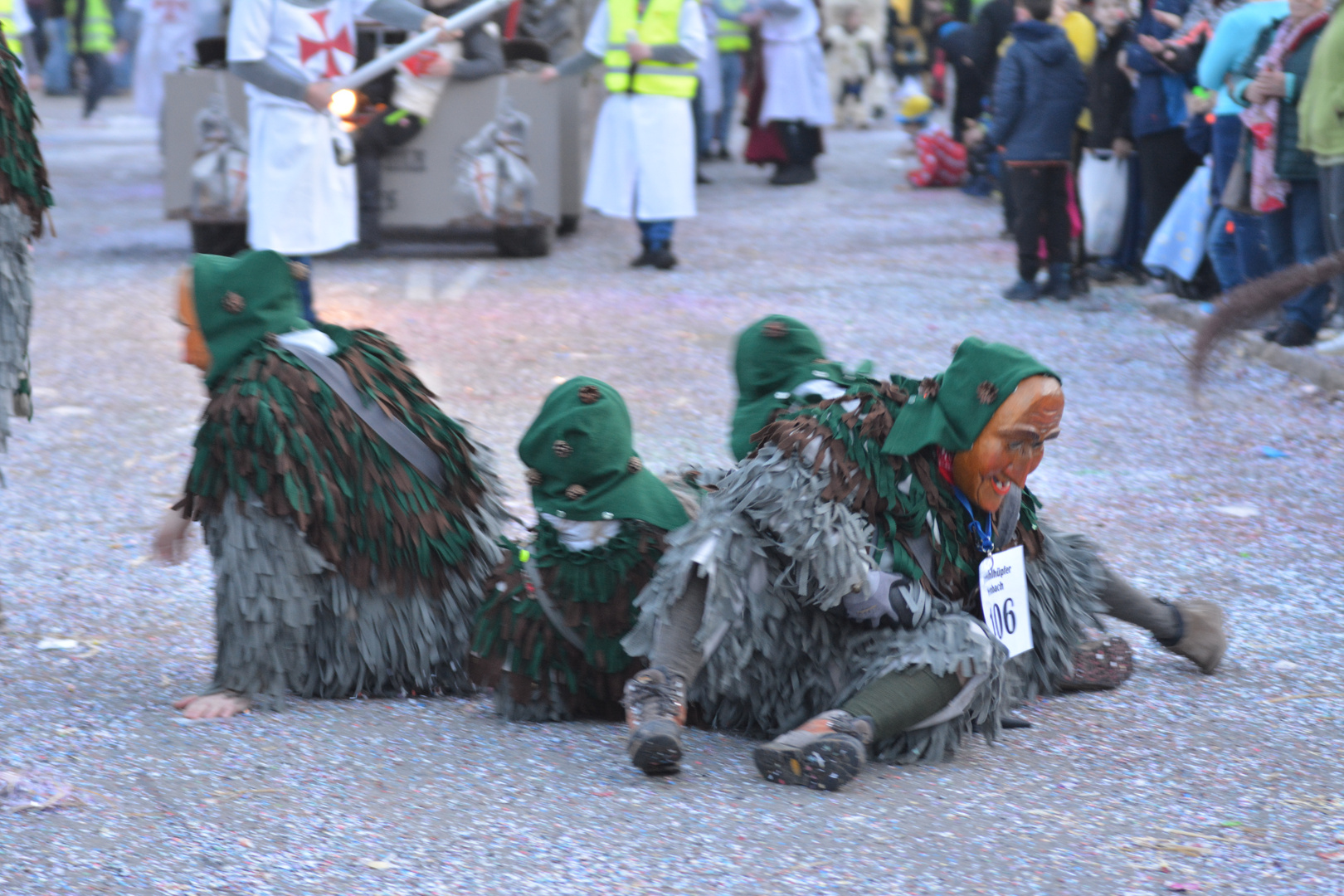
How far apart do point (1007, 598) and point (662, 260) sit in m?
6.82

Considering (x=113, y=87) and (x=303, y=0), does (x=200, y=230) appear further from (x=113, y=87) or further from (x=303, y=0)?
(x=113, y=87)

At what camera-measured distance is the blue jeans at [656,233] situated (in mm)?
9812

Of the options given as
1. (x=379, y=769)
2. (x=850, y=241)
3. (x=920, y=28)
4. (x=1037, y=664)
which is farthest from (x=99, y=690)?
(x=920, y=28)

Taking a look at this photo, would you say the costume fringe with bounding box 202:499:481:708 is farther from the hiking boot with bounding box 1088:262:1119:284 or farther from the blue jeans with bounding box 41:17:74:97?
the blue jeans with bounding box 41:17:74:97

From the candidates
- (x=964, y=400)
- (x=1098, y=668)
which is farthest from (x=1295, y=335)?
(x=964, y=400)

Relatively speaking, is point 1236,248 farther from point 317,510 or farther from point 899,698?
point 317,510

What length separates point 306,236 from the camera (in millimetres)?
7316

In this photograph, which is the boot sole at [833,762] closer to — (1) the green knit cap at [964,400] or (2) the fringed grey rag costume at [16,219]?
(1) the green knit cap at [964,400]

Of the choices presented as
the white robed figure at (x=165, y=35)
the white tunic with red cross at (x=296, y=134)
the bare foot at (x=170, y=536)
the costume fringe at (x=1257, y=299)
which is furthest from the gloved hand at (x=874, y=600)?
the white robed figure at (x=165, y=35)

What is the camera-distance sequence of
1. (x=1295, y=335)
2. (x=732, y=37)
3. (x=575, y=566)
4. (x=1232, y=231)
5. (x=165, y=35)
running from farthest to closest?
1. (x=732, y=37)
2. (x=165, y=35)
3. (x=1232, y=231)
4. (x=1295, y=335)
5. (x=575, y=566)

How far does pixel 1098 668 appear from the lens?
3.56 metres

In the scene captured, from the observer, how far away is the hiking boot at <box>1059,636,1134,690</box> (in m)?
3.55

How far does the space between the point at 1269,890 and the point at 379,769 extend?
5.31 ft

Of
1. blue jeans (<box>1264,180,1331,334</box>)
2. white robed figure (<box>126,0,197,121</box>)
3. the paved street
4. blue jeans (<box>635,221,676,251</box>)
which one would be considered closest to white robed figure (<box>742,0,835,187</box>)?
blue jeans (<box>635,221,676,251</box>)
